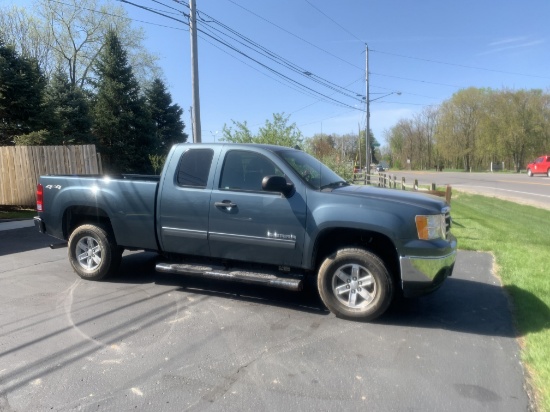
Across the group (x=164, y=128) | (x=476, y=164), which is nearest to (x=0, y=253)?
(x=164, y=128)

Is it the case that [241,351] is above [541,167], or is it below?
below

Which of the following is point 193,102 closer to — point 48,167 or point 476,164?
point 48,167

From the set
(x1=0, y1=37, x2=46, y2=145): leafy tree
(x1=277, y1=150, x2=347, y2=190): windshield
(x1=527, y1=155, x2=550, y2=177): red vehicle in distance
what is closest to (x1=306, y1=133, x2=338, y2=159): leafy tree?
(x1=0, y1=37, x2=46, y2=145): leafy tree

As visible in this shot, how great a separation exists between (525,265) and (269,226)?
4.66 m

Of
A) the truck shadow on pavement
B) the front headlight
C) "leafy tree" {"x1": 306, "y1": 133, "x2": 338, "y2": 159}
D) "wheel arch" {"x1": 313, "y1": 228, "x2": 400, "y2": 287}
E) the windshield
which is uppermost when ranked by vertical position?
"leafy tree" {"x1": 306, "y1": 133, "x2": 338, "y2": 159}

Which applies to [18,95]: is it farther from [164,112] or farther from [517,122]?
[517,122]

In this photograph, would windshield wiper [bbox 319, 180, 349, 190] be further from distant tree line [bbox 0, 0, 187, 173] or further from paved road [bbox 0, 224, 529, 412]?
distant tree line [bbox 0, 0, 187, 173]

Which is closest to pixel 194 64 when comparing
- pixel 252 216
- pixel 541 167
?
pixel 252 216

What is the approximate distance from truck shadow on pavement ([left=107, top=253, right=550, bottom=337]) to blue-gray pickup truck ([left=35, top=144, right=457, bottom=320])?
0.33 metres

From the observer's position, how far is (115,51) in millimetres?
25125

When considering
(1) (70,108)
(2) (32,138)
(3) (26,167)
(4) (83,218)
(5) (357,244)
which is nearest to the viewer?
(5) (357,244)

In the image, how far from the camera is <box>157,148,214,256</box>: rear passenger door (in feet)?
16.3

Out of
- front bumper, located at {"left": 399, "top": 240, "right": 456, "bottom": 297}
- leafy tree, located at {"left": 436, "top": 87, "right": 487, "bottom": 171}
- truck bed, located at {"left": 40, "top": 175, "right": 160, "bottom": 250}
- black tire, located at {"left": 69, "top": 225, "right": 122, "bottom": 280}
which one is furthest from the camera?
leafy tree, located at {"left": 436, "top": 87, "right": 487, "bottom": 171}

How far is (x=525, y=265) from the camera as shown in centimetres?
661
